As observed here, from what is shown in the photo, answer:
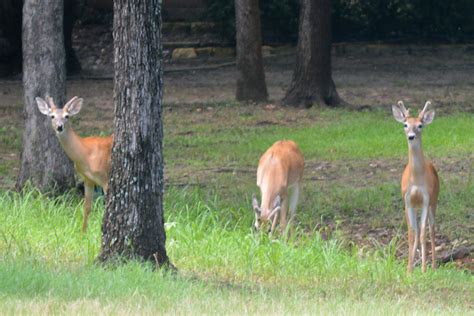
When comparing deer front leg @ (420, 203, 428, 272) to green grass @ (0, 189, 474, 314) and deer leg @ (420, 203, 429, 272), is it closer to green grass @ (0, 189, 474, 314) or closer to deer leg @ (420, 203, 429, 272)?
deer leg @ (420, 203, 429, 272)

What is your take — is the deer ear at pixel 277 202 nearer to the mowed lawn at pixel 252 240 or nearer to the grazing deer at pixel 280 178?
the grazing deer at pixel 280 178

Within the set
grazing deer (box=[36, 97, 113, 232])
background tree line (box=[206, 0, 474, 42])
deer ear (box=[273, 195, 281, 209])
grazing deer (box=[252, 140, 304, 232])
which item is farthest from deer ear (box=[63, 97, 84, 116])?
background tree line (box=[206, 0, 474, 42])

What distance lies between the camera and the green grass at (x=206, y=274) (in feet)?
26.0

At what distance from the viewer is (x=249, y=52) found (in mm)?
22141

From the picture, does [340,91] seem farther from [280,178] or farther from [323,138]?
[280,178]

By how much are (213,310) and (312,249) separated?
302 centimetres

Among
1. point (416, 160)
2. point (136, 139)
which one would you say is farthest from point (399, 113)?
point (136, 139)

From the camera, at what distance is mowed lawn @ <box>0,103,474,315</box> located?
26.7 ft

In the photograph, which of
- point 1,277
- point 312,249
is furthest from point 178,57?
point 1,277

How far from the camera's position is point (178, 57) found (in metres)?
30.2

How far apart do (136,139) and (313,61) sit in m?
12.8

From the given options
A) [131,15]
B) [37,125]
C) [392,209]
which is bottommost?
[392,209]

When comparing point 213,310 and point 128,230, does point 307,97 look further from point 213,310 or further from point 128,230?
point 213,310

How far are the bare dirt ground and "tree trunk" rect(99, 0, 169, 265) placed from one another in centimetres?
366
